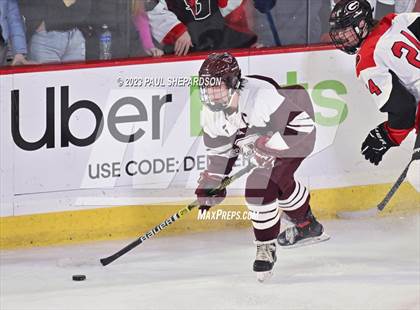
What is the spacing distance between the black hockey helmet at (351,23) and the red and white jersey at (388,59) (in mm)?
58

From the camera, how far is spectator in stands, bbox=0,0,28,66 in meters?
A: 5.54

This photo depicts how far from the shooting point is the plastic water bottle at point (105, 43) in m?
5.72

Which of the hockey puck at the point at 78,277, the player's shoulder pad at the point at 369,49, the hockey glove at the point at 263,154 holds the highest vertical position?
the player's shoulder pad at the point at 369,49

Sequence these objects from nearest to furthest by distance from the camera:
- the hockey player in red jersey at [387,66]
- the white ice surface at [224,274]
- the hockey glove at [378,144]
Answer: the white ice surface at [224,274] → the hockey player in red jersey at [387,66] → the hockey glove at [378,144]

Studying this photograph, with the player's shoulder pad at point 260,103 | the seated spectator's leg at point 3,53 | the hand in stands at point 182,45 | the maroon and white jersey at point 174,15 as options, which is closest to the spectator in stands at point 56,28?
the seated spectator's leg at point 3,53

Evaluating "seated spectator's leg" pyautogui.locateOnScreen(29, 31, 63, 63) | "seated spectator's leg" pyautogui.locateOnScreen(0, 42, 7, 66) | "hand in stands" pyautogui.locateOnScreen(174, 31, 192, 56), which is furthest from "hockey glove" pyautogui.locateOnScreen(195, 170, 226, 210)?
"seated spectator's leg" pyautogui.locateOnScreen(0, 42, 7, 66)

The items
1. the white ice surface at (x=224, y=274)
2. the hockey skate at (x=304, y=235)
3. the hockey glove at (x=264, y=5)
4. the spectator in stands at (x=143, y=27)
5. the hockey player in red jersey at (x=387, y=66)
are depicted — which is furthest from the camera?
the hockey glove at (x=264, y=5)

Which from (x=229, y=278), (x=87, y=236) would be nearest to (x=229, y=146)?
(x=229, y=278)

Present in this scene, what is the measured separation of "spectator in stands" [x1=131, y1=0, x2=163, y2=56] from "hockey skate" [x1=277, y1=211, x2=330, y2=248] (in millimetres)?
1069

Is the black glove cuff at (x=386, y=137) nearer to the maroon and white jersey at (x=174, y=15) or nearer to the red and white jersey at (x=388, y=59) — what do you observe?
the red and white jersey at (x=388, y=59)

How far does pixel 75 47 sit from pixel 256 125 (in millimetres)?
1112

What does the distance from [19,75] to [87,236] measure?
31.0 inches

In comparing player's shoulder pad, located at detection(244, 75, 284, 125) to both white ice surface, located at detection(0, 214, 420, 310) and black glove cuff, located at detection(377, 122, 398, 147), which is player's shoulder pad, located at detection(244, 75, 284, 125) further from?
white ice surface, located at detection(0, 214, 420, 310)

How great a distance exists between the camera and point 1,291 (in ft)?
16.5
